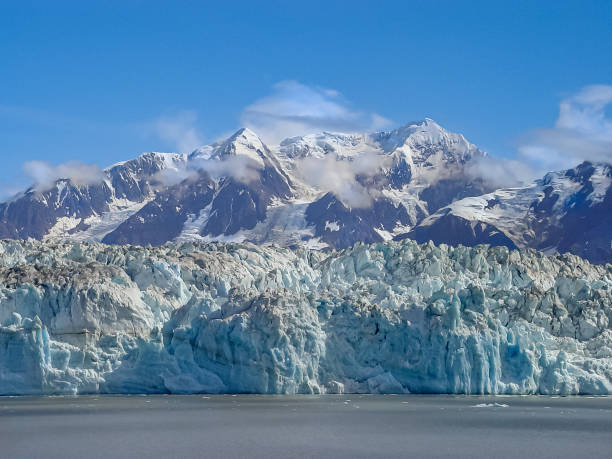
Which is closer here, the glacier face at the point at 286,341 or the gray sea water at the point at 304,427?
the gray sea water at the point at 304,427

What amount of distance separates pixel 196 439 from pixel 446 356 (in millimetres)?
23784

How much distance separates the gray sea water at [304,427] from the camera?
45.2 meters

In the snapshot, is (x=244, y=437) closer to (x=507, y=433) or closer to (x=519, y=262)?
(x=507, y=433)

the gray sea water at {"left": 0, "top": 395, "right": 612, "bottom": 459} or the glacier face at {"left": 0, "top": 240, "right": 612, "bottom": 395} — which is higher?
the glacier face at {"left": 0, "top": 240, "right": 612, "bottom": 395}

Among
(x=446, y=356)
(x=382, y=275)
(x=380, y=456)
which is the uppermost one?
(x=382, y=275)

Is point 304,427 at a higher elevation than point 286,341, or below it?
below

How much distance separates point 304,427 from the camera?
53.5 m

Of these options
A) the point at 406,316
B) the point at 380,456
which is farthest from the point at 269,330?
the point at 380,456

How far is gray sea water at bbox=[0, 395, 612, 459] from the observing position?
1780 inches

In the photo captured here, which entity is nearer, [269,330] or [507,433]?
[507,433]

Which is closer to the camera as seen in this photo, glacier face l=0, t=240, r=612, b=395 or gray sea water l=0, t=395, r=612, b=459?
gray sea water l=0, t=395, r=612, b=459

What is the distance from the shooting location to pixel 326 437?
163 feet

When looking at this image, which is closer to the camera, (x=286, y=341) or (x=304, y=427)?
(x=304, y=427)

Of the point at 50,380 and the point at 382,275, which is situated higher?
the point at 382,275
